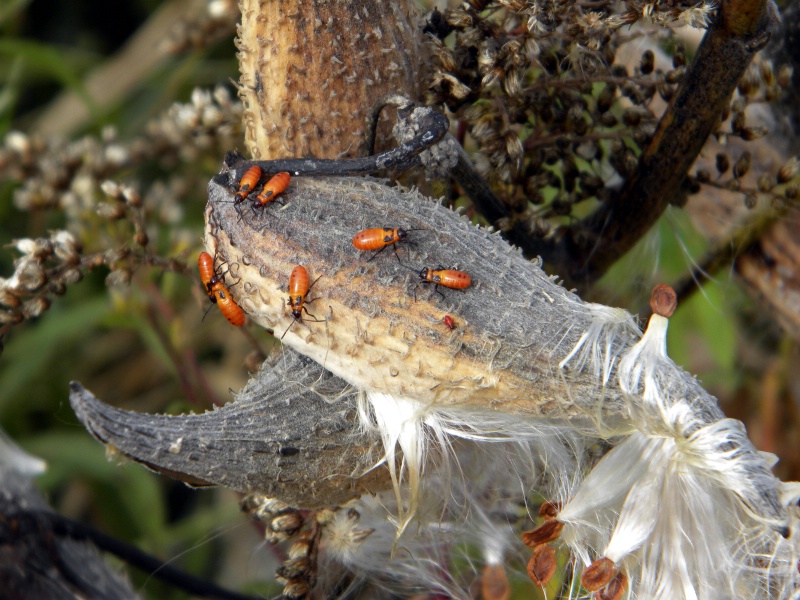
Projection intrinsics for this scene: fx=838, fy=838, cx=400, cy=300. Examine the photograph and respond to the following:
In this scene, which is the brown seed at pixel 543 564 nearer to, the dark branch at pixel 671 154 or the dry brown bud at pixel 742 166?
the dark branch at pixel 671 154

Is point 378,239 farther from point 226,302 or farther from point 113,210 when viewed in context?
point 113,210

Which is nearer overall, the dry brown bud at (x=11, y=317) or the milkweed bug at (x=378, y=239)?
the milkweed bug at (x=378, y=239)

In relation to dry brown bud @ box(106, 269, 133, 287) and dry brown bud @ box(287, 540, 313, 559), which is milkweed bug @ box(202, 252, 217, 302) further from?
dry brown bud @ box(287, 540, 313, 559)

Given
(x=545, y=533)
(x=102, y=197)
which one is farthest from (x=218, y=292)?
(x=102, y=197)

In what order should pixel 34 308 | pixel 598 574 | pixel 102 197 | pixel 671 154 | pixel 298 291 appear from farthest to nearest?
pixel 102 197
pixel 34 308
pixel 671 154
pixel 598 574
pixel 298 291

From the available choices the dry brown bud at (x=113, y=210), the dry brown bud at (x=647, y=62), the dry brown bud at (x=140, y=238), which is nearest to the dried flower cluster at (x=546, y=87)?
the dry brown bud at (x=647, y=62)

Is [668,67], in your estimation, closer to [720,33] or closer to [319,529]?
[720,33]

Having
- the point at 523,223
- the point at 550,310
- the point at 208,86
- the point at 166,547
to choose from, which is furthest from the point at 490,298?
the point at 208,86
